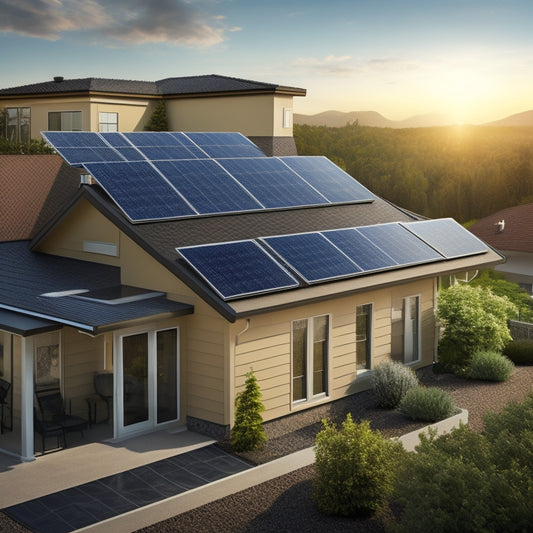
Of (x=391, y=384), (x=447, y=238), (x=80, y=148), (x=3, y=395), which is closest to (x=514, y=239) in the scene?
(x=447, y=238)

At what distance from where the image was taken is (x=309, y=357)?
17.1 m

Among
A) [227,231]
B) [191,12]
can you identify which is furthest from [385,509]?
[191,12]

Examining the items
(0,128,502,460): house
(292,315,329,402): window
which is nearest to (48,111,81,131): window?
(0,128,502,460): house

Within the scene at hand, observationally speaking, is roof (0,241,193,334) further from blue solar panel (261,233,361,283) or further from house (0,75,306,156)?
house (0,75,306,156)

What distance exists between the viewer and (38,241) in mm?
19531

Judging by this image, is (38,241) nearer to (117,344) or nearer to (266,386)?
(117,344)

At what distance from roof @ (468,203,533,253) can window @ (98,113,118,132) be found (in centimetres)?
1925

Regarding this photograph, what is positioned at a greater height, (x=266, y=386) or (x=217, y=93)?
(x=217, y=93)

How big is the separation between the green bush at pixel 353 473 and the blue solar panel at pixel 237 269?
3.70 meters

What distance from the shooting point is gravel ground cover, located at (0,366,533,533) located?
39.9 feet

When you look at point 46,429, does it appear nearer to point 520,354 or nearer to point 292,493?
point 292,493

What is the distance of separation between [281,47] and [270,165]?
31768 mm

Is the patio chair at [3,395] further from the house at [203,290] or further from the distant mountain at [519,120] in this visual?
the distant mountain at [519,120]

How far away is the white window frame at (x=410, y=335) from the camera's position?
19984 millimetres
